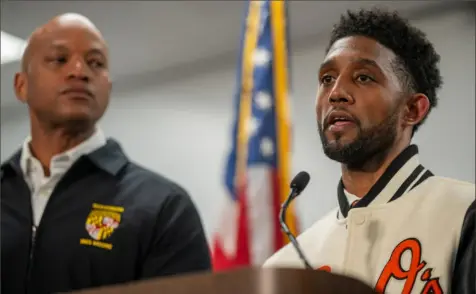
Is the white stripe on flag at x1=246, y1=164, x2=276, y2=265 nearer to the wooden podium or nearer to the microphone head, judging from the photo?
the microphone head

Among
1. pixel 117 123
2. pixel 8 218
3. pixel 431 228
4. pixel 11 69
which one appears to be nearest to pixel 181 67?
pixel 117 123

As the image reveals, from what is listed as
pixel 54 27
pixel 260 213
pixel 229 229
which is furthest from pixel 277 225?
pixel 54 27

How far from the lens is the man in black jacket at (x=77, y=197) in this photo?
1339mm

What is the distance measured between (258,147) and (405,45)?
380 millimetres

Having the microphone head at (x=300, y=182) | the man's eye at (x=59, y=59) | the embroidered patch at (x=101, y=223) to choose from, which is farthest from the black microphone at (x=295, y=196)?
the man's eye at (x=59, y=59)

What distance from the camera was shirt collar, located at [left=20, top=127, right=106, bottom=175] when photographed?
4.89 feet

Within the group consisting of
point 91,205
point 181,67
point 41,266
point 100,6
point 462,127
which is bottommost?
point 41,266

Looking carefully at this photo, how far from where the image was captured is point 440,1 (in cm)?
133

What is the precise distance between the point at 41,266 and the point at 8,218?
0.46ft

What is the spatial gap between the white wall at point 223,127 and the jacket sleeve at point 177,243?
0.59 ft

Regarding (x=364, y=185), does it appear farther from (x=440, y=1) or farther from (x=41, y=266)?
(x=41, y=266)

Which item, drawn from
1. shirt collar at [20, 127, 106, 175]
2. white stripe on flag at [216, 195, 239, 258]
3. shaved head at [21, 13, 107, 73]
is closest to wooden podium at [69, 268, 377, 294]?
white stripe on flag at [216, 195, 239, 258]

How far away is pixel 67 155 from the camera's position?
4.90 feet

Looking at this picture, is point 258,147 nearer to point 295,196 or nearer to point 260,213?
point 260,213
